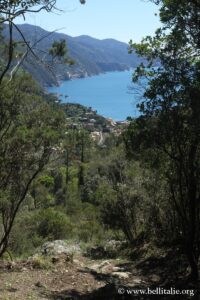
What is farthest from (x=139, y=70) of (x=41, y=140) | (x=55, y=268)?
(x=55, y=268)

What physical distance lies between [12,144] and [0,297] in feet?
12.8

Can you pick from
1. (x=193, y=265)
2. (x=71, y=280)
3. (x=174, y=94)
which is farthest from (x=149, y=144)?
(x=71, y=280)

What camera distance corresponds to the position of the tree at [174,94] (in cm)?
664

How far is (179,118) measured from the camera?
22.4ft

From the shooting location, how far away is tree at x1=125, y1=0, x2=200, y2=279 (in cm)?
664

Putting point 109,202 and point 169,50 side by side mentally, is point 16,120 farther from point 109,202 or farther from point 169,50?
point 109,202

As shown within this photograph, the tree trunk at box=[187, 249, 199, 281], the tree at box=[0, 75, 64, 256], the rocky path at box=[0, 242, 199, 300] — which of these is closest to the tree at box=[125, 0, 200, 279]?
→ the tree trunk at box=[187, 249, 199, 281]

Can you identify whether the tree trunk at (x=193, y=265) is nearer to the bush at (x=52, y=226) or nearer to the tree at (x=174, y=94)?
the tree at (x=174, y=94)

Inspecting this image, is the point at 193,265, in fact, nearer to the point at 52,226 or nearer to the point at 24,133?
the point at 24,133

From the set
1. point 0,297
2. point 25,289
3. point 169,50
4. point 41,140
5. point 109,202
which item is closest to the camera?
point 169,50

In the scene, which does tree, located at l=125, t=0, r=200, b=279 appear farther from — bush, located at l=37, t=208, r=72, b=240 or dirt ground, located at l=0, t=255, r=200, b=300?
bush, located at l=37, t=208, r=72, b=240

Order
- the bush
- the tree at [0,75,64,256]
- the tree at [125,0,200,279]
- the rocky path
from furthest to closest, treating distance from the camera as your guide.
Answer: the bush
the tree at [0,75,64,256]
the rocky path
the tree at [125,0,200,279]

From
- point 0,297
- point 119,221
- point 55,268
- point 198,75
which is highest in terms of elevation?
point 198,75

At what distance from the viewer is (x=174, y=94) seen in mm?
6711
